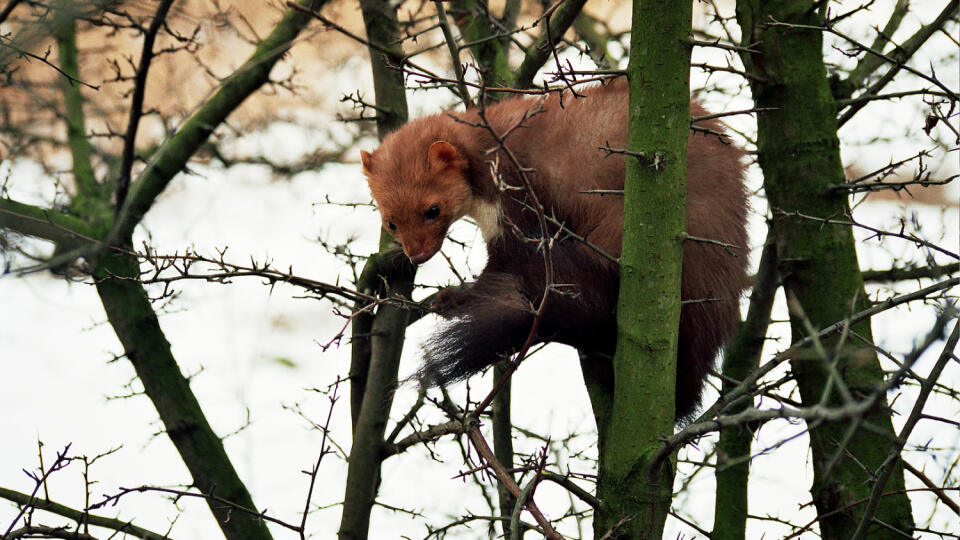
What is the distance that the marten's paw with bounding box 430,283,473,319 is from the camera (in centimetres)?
350

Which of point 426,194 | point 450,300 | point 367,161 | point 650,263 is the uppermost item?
point 367,161

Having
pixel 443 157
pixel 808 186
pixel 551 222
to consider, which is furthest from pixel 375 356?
pixel 808 186

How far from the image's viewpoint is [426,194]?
171 inches

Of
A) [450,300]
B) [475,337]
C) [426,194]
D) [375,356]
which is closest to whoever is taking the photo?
[475,337]

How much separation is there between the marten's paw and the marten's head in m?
0.55

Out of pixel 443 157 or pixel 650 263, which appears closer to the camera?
pixel 650 263

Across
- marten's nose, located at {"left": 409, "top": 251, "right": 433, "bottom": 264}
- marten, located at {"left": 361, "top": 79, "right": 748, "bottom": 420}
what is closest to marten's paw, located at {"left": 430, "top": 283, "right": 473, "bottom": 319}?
marten, located at {"left": 361, "top": 79, "right": 748, "bottom": 420}

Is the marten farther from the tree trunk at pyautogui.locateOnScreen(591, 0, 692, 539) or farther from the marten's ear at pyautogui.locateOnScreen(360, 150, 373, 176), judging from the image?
the tree trunk at pyautogui.locateOnScreen(591, 0, 692, 539)

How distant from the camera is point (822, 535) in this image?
3330mm

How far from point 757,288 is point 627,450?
5.45ft

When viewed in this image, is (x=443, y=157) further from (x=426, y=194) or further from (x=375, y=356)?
(x=375, y=356)

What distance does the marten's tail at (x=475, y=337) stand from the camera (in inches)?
130

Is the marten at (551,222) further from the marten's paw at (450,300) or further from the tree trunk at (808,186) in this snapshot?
the tree trunk at (808,186)

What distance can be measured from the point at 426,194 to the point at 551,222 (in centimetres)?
140
